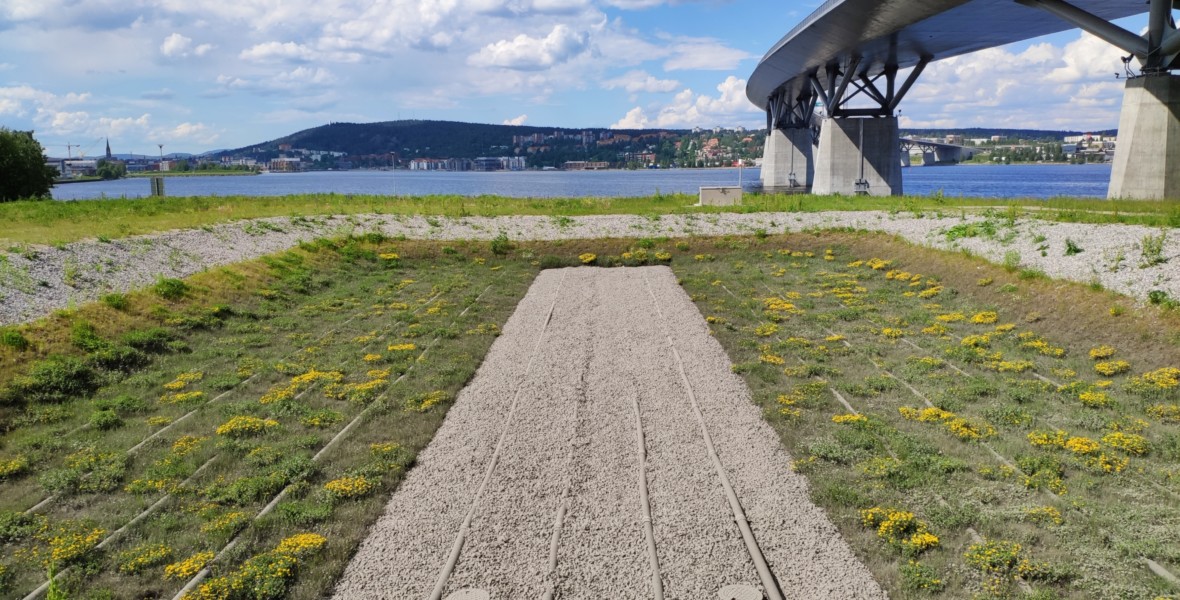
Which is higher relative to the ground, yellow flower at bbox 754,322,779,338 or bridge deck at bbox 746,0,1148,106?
bridge deck at bbox 746,0,1148,106

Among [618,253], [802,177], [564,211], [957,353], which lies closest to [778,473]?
[957,353]

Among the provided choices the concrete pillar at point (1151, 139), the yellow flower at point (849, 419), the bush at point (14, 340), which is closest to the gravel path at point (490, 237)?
the bush at point (14, 340)

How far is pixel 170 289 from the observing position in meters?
19.2

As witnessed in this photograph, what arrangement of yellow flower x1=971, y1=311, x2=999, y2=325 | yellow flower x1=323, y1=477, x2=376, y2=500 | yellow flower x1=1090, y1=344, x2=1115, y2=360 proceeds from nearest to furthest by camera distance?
1. yellow flower x1=323, y1=477, x2=376, y2=500
2. yellow flower x1=1090, y1=344, x2=1115, y2=360
3. yellow flower x1=971, y1=311, x2=999, y2=325

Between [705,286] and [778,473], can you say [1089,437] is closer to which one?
[778,473]

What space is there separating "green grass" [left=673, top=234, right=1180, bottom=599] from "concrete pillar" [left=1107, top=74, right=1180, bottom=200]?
69.4ft

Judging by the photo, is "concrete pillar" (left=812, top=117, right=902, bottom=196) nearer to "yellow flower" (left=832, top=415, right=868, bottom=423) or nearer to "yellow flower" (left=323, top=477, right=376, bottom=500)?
"yellow flower" (left=832, top=415, right=868, bottom=423)

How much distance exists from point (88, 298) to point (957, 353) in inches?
777

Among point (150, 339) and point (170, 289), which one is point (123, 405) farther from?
point (170, 289)

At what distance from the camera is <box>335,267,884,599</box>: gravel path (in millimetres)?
7973

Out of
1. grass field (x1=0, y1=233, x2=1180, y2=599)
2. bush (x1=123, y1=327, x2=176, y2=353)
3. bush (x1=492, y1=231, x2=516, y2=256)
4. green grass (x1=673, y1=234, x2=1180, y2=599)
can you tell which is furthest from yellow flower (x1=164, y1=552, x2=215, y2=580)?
bush (x1=492, y1=231, x2=516, y2=256)

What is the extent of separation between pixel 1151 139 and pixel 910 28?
1697 cm

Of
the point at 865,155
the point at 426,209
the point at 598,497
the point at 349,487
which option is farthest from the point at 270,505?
the point at 865,155

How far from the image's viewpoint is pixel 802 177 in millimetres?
107500
